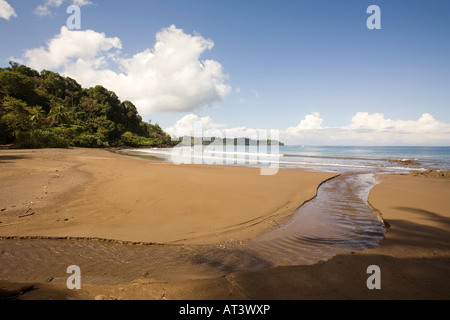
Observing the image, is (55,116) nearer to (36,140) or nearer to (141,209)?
(36,140)

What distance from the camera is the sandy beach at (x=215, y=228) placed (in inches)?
106

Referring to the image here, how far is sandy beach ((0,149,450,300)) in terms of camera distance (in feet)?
8.84

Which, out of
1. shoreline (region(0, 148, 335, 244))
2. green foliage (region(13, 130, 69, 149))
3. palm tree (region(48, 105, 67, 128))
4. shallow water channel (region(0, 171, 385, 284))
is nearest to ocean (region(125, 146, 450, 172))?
green foliage (region(13, 130, 69, 149))

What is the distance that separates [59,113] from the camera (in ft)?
147

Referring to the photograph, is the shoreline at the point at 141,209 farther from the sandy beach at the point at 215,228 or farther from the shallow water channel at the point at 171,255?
the shallow water channel at the point at 171,255

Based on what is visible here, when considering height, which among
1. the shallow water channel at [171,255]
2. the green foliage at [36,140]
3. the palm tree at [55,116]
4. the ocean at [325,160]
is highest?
the palm tree at [55,116]

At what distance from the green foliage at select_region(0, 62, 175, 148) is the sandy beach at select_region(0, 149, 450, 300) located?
2954cm

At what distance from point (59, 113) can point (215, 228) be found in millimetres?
55769

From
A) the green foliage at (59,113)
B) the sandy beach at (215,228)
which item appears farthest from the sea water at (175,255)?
the green foliage at (59,113)

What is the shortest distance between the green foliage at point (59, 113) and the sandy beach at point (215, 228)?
2954 cm

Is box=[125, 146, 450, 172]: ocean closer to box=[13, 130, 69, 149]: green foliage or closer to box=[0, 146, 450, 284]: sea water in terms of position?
box=[13, 130, 69, 149]: green foliage
